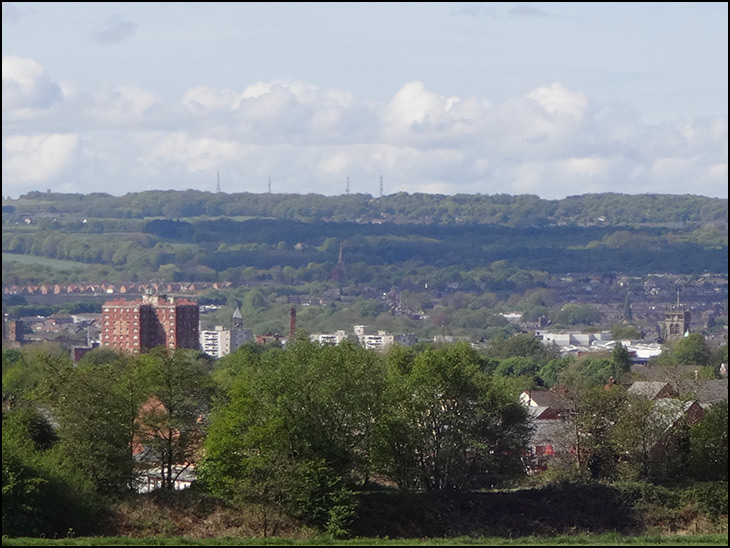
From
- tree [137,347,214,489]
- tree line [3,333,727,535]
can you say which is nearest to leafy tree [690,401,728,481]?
tree line [3,333,727,535]

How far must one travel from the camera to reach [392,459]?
133ft

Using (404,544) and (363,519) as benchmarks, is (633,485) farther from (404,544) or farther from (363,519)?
(404,544)

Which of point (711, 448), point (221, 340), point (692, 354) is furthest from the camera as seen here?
point (221, 340)

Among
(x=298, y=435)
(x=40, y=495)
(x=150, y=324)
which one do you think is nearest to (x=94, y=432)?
(x=40, y=495)

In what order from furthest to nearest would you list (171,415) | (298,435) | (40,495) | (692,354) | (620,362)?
(692,354), (620,362), (171,415), (298,435), (40,495)

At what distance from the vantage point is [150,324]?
16075 cm

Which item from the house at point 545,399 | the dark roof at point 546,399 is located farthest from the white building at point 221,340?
the house at point 545,399

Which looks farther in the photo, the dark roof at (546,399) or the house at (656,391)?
the dark roof at (546,399)

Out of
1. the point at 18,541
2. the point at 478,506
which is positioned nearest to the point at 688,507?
the point at 478,506

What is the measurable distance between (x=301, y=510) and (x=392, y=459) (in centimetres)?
639

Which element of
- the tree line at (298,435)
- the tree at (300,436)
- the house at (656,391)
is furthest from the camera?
the house at (656,391)

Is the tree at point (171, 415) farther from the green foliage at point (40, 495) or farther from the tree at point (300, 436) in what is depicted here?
the green foliage at point (40, 495)

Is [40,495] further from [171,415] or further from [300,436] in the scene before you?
[171,415]

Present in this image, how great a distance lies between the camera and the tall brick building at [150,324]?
517 feet
